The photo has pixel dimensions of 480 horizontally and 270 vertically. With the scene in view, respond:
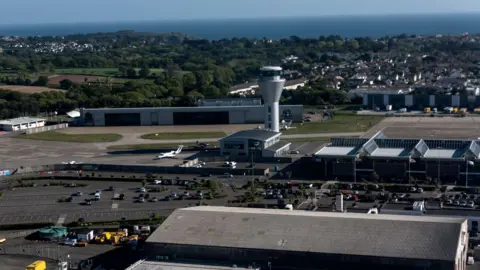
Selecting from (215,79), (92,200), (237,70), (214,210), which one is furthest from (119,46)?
(214,210)

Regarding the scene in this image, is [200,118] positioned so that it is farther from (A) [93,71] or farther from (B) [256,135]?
(A) [93,71]

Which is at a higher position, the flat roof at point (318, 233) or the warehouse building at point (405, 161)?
the flat roof at point (318, 233)

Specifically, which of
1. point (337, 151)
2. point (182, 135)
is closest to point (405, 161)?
point (337, 151)

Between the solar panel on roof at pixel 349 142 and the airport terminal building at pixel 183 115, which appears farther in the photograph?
the airport terminal building at pixel 183 115

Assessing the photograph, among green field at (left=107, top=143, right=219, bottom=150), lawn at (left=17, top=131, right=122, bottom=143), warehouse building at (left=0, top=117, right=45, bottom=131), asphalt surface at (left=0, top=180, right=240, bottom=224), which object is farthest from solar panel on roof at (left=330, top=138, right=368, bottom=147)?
warehouse building at (left=0, top=117, right=45, bottom=131)

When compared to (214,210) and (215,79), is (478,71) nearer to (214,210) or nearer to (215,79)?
(215,79)

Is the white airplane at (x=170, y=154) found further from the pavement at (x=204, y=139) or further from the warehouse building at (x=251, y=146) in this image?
the pavement at (x=204, y=139)

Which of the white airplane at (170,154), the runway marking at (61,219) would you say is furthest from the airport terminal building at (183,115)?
the runway marking at (61,219)
